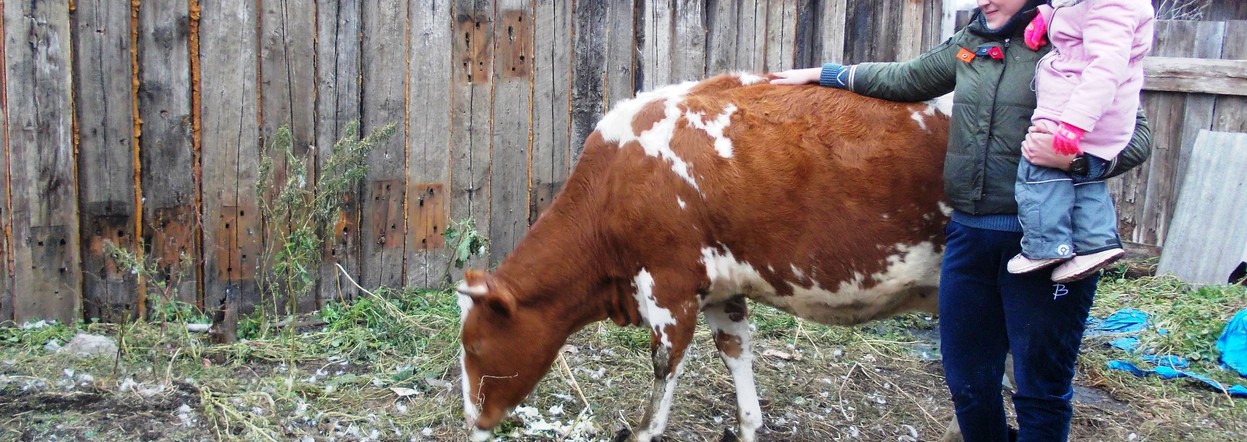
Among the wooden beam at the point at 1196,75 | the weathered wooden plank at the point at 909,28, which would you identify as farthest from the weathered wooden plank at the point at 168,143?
the wooden beam at the point at 1196,75

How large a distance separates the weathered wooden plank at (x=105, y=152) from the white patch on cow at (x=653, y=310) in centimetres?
274

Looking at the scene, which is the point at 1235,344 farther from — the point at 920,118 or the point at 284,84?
the point at 284,84

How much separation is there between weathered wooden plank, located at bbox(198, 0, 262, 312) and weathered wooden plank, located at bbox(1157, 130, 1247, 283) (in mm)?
6488

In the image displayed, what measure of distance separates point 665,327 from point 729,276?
1.15 feet

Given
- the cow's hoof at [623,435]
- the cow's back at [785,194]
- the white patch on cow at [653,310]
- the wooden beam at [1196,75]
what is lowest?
the cow's hoof at [623,435]

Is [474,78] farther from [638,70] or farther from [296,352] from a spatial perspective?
[296,352]

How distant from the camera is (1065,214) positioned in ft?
9.12

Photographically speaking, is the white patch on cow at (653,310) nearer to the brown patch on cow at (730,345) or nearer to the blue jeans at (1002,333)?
the brown patch on cow at (730,345)

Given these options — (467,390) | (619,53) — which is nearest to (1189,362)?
(619,53)

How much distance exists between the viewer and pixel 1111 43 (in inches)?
104

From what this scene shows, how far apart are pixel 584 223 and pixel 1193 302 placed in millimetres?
4684

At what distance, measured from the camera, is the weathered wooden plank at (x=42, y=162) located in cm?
479

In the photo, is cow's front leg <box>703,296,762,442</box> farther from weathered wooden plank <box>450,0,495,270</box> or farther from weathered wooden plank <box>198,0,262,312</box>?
weathered wooden plank <box>198,0,262,312</box>

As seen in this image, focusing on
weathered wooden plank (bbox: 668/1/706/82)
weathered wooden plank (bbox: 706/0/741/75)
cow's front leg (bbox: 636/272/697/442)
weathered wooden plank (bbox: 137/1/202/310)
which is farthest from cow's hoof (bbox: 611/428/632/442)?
weathered wooden plank (bbox: 706/0/741/75)
